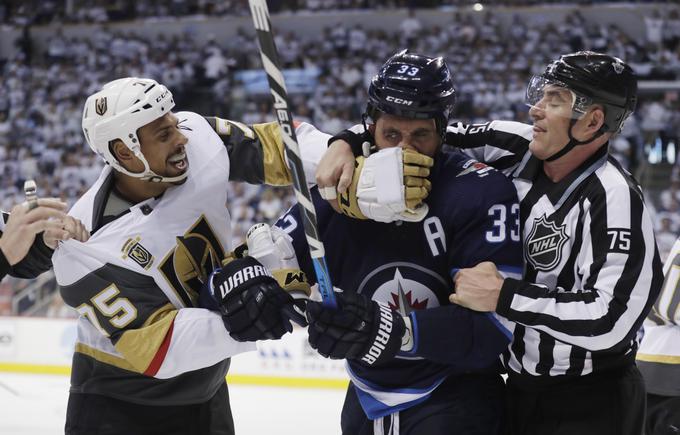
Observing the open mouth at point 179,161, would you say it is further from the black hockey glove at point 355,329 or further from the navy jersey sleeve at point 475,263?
the navy jersey sleeve at point 475,263

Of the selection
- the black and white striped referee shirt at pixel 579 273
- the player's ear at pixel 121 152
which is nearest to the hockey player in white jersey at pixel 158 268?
the player's ear at pixel 121 152

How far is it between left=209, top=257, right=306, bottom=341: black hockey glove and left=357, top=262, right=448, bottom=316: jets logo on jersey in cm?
24

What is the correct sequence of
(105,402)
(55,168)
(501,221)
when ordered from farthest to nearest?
(55,168)
(105,402)
(501,221)

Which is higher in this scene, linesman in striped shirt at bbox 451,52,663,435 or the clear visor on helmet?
the clear visor on helmet

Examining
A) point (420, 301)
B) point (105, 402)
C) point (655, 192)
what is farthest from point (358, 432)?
point (655, 192)

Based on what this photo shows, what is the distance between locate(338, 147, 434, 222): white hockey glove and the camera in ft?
6.18

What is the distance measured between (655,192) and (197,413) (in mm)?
7925

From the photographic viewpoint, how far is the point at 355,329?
1865 mm

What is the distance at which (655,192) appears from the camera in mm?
9273

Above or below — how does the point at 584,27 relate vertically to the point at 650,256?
below

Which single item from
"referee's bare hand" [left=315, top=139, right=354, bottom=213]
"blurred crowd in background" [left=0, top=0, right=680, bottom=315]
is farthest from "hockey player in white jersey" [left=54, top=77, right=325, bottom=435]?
"blurred crowd in background" [left=0, top=0, right=680, bottom=315]

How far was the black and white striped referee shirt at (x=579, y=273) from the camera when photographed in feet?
6.35

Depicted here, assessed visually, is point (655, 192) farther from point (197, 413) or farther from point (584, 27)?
point (197, 413)

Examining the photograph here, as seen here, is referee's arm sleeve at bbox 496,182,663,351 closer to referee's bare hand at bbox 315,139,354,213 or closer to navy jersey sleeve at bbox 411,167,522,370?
navy jersey sleeve at bbox 411,167,522,370
